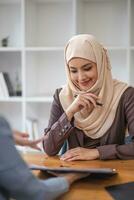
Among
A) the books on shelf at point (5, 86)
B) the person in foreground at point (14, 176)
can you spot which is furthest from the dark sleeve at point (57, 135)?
the books on shelf at point (5, 86)

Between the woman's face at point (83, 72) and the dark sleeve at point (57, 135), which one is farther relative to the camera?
the woman's face at point (83, 72)

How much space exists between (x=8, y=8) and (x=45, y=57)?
585mm

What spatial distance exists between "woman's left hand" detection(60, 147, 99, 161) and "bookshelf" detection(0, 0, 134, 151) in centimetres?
154

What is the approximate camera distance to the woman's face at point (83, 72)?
5.70 ft

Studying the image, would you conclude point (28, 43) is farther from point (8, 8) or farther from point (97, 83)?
point (97, 83)

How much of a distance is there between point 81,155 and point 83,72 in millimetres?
449

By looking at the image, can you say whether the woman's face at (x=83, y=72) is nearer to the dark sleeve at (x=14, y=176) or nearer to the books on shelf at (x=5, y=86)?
the dark sleeve at (x=14, y=176)

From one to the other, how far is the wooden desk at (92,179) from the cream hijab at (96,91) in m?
0.24

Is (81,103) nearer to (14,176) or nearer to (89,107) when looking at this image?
(89,107)

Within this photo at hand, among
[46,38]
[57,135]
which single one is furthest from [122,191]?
[46,38]

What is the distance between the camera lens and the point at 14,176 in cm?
72

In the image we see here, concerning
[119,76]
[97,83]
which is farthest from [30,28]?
[97,83]

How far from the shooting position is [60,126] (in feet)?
5.33

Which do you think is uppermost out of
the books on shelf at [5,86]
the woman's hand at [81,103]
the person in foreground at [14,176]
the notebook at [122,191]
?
the person in foreground at [14,176]
